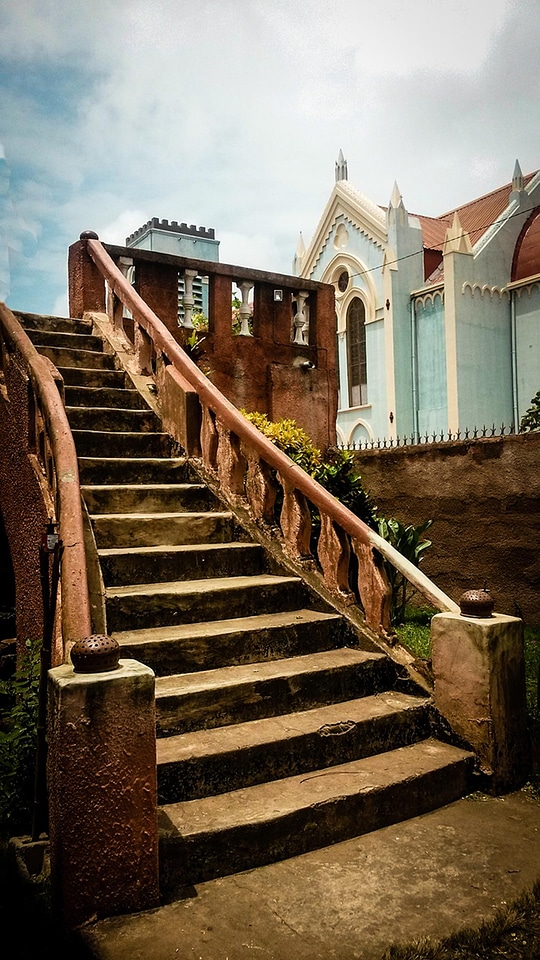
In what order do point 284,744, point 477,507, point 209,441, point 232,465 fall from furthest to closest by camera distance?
point 477,507 < point 209,441 < point 232,465 < point 284,744

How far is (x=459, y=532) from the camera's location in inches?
302

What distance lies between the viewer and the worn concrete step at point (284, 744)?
3336 mm

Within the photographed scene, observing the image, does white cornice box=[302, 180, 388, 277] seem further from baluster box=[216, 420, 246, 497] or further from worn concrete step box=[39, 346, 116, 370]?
baluster box=[216, 420, 246, 497]

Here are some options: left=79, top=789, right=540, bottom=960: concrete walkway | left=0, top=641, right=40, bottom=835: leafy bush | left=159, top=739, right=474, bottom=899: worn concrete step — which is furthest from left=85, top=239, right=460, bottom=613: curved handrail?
left=0, top=641, right=40, bottom=835: leafy bush

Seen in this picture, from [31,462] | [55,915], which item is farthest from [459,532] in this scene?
[55,915]

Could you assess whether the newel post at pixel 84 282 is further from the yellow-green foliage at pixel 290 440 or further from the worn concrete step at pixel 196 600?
the worn concrete step at pixel 196 600

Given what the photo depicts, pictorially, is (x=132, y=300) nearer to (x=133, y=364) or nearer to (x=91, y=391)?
(x=133, y=364)

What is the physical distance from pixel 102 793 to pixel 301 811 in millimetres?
1031

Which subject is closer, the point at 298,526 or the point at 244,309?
the point at 298,526

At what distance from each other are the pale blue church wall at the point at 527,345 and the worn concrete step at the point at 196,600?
1512cm

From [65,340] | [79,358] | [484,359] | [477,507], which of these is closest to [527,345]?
[484,359]

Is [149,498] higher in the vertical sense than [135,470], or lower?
lower

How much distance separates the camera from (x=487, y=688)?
3.90m

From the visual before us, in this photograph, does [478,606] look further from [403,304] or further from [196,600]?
[403,304]
